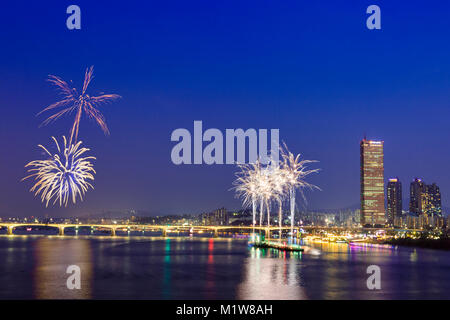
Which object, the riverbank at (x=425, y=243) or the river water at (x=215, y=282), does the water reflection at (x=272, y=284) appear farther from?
the riverbank at (x=425, y=243)

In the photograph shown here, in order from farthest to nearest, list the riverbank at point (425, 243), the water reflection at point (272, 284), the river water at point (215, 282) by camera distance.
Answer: the riverbank at point (425, 243), the river water at point (215, 282), the water reflection at point (272, 284)

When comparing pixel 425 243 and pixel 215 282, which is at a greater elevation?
pixel 215 282

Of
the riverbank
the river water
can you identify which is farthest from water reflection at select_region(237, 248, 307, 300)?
the riverbank

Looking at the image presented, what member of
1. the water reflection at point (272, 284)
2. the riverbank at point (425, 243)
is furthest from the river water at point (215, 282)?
the riverbank at point (425, 243)

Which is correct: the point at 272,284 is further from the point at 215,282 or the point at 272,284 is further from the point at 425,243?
the point at 425,243

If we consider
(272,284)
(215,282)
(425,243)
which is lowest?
(425,243)

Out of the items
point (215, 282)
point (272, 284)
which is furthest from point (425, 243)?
point (215, 282)

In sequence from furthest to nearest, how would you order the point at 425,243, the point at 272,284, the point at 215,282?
the point at 425,243
the point at 215,282
the point at 272,284
